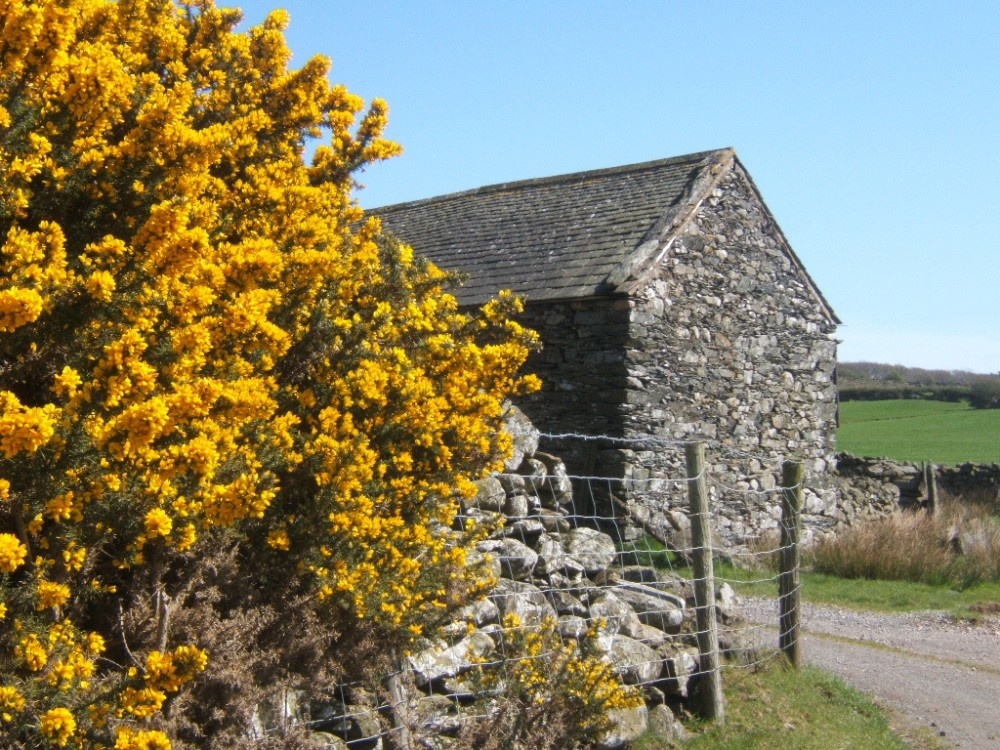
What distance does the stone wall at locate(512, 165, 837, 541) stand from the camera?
13.5m

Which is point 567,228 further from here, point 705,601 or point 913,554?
point 705,601

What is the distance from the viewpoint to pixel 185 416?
3.55 meters

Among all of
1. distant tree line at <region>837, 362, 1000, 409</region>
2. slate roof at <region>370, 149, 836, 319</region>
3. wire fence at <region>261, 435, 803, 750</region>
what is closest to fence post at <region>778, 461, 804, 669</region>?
wire fence at <region>261, 435, 803, 750</region>

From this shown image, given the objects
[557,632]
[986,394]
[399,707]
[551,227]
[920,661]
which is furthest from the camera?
[986,394]

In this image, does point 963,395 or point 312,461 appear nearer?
point 312,461

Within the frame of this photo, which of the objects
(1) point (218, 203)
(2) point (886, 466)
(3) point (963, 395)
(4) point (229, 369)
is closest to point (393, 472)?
(4) point (229, 369)

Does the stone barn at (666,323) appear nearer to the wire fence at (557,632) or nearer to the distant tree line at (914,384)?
the wire fence at (557,632)

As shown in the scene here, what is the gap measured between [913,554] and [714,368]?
3565 millimetres

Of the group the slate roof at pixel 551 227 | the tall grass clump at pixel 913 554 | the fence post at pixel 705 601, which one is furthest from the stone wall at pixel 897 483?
the fence post at pixel 705 601

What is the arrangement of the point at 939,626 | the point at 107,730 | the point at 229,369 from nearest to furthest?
the point at 107,730, the point at 229,369, the point at 939,626

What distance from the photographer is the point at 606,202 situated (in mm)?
16344

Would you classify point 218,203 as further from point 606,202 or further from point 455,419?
point 606,202

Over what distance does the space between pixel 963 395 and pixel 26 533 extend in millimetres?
52943

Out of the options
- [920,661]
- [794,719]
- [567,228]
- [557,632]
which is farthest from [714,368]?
[557,632]
